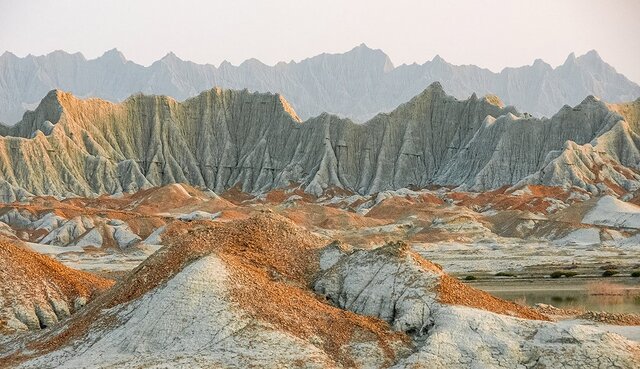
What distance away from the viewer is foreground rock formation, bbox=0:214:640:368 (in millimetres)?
22703

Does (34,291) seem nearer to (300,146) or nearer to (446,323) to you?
(446,323)

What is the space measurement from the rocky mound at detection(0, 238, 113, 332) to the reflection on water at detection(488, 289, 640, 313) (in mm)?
24270

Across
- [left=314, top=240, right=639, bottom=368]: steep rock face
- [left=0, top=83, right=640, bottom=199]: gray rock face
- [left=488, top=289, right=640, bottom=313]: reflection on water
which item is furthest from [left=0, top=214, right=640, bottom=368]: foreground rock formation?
[left=0, top=83, right=640, bottom=199]: gray rock face

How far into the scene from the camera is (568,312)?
3262 centimetres

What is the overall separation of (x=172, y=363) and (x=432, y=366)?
24.5ft

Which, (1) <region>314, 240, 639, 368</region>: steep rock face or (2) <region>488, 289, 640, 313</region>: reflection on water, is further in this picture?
(2) <region>488, 289, 640, 313</region>: reflection on water

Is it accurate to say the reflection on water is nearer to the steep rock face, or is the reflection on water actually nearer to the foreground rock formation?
the foreground rock formation

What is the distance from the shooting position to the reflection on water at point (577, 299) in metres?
41.9

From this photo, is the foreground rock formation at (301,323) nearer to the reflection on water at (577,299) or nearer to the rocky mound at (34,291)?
the rocky mound at (34,291)

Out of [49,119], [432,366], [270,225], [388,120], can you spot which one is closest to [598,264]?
[270,225]

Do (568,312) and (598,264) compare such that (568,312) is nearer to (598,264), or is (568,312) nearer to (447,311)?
(447,311)

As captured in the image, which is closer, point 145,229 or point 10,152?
point 145,229

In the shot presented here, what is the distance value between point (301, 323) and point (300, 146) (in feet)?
442

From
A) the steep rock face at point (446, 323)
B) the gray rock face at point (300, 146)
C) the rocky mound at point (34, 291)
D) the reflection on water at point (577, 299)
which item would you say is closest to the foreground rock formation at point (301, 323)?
the steep rock face at point (446, 323)
